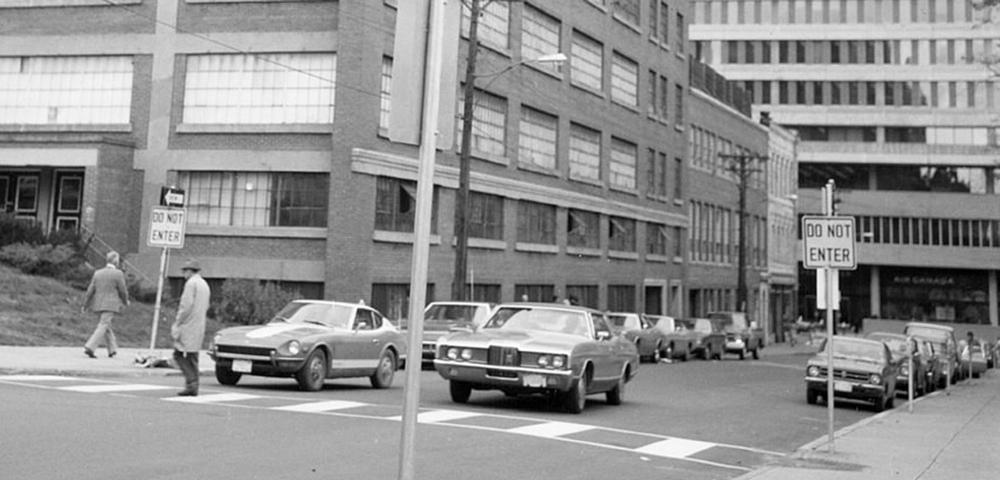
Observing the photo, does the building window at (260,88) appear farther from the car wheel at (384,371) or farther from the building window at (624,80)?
the building window at (624,80)

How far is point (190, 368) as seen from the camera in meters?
13.5

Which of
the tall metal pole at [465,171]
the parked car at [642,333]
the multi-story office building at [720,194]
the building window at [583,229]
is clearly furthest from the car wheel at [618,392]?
the multi-story office building at [720,194]

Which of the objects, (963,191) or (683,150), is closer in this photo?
(683,150)

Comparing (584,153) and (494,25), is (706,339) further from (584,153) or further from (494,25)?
(494,25)

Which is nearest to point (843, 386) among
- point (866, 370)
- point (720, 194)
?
point (866, 370)

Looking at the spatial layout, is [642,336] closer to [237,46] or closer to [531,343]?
[237,46]

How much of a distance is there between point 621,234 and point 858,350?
2625cm

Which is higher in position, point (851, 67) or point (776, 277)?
point (851, 67)

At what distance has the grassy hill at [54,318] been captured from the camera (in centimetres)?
2097

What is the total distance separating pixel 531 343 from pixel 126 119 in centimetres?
2099

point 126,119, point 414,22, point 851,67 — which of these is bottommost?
point 414,22

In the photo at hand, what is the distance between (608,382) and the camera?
16.0 meters

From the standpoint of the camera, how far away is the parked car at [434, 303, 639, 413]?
14.2 metres

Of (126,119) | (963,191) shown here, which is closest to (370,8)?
(126,119)
